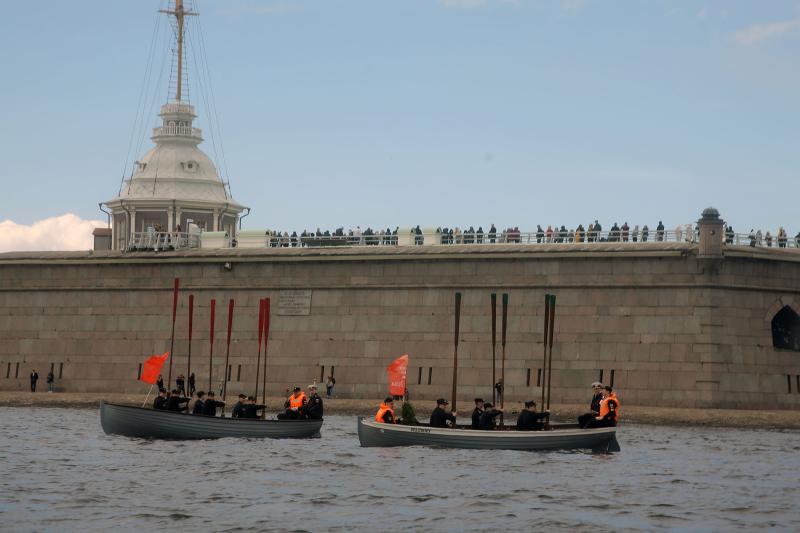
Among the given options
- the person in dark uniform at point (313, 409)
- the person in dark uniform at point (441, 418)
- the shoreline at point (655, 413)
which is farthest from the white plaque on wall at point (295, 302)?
the person in dark uniform at point (441, 418)

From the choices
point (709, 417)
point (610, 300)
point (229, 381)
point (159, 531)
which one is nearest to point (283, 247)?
point (229, 381)

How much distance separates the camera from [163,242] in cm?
6831

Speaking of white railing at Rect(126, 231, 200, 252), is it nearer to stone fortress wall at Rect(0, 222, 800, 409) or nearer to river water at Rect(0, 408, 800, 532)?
stone fortress wall at Rect(0, 222, 800, 409)

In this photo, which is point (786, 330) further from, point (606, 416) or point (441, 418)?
point (441, 418)

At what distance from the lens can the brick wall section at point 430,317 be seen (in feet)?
186

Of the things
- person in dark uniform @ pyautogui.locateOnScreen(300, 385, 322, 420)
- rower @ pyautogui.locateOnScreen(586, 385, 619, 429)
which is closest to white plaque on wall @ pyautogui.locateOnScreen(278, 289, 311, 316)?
person in dark uniform @ pyautogui.locateOnScreen(300, 385, 322, 420)

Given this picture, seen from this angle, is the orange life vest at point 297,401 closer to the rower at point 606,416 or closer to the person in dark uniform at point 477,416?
the person in dark uniform at point 477,416

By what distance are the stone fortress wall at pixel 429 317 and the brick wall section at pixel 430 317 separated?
0.19ft

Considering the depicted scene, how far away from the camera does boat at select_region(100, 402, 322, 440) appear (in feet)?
146

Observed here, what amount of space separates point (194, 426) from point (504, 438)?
9.53 meters

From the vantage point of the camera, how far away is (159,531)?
95.0 ft

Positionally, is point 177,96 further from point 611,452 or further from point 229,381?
point 611,452

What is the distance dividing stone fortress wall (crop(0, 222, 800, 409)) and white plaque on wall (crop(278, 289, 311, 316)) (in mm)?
131

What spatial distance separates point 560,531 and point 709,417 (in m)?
25.4
